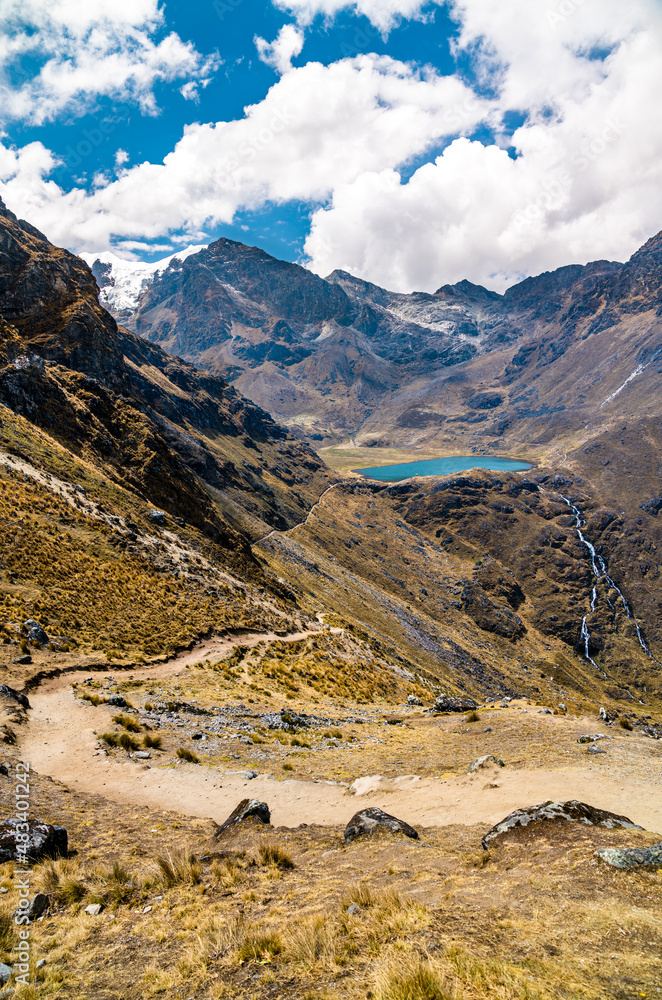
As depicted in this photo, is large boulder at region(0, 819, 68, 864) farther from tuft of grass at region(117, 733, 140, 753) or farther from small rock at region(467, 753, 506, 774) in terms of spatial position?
small rock at region(467, 753, 506, 774)

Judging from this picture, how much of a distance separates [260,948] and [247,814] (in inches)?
262

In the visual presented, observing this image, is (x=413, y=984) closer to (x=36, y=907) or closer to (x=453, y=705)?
(x=36, y=907)

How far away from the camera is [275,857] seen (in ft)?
36.6

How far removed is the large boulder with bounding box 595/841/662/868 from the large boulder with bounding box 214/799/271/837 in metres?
9.20

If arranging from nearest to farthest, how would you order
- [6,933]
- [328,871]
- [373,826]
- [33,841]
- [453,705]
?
1. [6,933]
2. [328,871]
3. [33,841]
4. [373,826]
5. [453,705]

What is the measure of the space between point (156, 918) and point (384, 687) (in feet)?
132

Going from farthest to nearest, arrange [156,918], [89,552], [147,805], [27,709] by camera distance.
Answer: [89,552]
[27,709]
[147,805]
[156,918]

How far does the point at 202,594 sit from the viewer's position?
43.5m

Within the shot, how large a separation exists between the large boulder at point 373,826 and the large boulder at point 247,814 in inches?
106

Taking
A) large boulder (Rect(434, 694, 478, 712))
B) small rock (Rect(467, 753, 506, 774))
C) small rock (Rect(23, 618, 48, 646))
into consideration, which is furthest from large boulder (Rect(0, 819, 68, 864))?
large boulder (Rect(434, 694, 478, 712))

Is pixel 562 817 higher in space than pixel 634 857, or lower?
lower

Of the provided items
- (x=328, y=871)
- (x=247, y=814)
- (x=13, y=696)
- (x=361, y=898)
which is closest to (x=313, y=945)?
(x=361, y=898)

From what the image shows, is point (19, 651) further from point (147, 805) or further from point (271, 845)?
point (271, 845)

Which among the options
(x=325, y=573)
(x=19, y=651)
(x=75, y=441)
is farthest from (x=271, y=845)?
(x=325, y=573)
